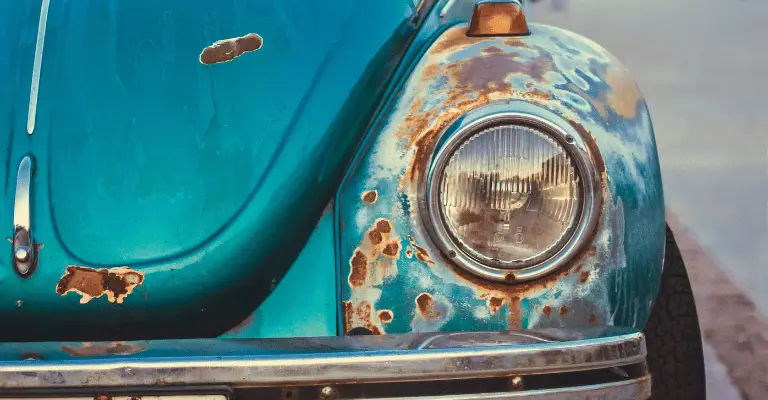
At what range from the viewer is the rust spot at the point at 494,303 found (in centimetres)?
196

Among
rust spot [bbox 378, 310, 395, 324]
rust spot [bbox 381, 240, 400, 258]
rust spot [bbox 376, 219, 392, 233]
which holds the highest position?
rust spot [bbox 376, 219, 392, 233]

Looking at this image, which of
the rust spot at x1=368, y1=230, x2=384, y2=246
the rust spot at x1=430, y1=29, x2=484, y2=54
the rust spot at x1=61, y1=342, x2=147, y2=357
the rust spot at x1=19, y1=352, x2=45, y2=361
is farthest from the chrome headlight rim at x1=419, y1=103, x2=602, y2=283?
the rust spot at x1=19, y1=352, x2=45, y2=361

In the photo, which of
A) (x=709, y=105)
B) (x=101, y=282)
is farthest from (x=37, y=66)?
(x=709, y=105)

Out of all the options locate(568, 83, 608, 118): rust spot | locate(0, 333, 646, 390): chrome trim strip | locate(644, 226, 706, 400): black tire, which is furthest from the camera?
locate(644, 226, 706, 400): black tire

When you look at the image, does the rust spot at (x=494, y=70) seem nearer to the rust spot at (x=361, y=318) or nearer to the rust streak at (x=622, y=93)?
the rust streak at (x=622, y=93)

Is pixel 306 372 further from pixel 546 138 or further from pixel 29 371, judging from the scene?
pixel 546 138

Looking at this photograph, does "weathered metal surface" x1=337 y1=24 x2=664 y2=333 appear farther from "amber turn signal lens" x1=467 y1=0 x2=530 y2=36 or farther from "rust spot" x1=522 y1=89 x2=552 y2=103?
"amber turn signal lens" x1=467 y1=0 x2=530 y2=36

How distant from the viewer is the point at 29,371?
5.36 ft

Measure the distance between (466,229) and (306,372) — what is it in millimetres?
429

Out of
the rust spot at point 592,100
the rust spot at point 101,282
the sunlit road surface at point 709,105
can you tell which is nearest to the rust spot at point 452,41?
the rust spot at point 592,100

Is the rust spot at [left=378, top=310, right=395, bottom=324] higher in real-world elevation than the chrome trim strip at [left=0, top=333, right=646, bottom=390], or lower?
higher

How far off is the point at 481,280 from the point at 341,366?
1.29 ft

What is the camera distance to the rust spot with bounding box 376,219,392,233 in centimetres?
201

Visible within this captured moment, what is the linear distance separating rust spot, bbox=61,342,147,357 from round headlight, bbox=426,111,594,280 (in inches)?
22.6
